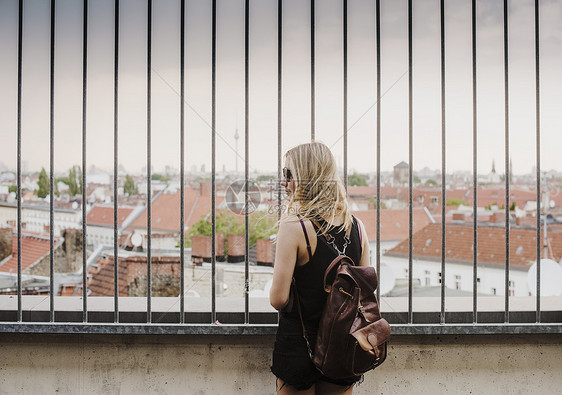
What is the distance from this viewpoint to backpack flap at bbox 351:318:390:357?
1.41 m

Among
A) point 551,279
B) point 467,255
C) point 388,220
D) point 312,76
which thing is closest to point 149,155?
point 312,76

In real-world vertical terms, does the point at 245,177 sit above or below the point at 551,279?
above

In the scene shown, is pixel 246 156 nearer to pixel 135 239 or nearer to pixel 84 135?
pixel 84 135

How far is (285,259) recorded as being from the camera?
1.43 metres

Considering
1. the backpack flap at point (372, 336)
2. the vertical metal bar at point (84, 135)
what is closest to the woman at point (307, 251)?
the backpack flap at point (372, 336)

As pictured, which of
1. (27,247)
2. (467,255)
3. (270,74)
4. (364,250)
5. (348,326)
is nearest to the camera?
(348,326)

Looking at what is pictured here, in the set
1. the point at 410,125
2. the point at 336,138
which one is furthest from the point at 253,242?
the point at 410,125

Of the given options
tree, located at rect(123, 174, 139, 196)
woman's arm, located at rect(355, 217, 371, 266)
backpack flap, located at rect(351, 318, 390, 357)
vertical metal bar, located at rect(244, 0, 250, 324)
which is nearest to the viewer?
backpack flap, located at rect(351, 318, 390, 357)

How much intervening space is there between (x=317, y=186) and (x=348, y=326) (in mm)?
432

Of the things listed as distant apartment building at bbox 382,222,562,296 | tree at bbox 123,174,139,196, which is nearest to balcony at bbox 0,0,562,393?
distant apartment building at bbox 382,222,562,296

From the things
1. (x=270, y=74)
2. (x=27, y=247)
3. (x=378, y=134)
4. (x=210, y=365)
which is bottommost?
(x=210, y=365)

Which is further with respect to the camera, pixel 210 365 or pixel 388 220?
pixel 388 220

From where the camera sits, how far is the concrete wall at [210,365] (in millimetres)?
2031

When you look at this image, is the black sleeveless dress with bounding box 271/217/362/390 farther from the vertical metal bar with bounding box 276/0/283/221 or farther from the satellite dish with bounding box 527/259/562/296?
the satellite dish with bounding box 527/259/562/296
